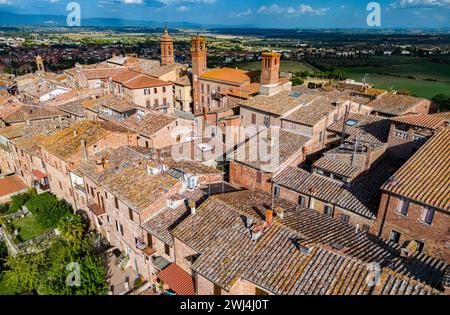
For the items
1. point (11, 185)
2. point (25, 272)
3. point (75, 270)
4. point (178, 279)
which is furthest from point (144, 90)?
point (178, 279)

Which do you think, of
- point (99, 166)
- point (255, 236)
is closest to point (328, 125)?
point (255, 236)

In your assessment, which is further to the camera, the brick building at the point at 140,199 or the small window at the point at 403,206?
the brick building at the point at 140,199

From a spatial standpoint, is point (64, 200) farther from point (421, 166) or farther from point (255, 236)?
point (421, 166)

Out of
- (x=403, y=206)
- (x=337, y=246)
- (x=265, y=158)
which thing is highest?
(x=403, y=206)

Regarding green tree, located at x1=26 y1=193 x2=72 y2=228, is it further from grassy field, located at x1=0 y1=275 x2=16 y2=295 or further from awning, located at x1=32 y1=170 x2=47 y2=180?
grassy field, located at x1=0 y1=275 x2=16 y2=295

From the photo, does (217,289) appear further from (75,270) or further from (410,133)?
(410,133)

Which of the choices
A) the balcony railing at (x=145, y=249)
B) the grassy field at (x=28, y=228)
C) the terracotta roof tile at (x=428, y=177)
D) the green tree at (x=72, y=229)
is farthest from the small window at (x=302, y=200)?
the grassy field at (x=28, y=228)

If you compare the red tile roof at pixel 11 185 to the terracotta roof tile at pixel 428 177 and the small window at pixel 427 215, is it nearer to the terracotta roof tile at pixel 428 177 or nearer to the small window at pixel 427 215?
the terracotta roof tile at pixel 428 177

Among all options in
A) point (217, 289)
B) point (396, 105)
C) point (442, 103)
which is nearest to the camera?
point (217, 289)
